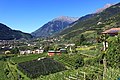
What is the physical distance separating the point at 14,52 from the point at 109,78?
76443 millimetres

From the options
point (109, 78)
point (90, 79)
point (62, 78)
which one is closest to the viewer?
point (109, 78)

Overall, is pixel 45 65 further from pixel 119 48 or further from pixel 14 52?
pixel 14 52

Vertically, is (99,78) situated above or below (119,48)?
below

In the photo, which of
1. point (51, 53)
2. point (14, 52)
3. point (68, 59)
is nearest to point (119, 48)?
point (68, 59)

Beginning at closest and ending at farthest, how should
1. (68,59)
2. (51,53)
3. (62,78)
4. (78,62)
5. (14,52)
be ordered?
(62,78) < (78,62) < (68,59) < (51,53) < (14,52)

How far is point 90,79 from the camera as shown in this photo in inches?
1276

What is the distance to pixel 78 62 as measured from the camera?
51906 mm

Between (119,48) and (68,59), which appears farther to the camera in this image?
(68,59)

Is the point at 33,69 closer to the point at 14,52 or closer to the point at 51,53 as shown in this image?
the point at 51,53

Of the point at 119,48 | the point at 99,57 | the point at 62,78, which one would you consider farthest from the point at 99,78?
the point at 99,57

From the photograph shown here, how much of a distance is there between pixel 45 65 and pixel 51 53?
20230 millimetres

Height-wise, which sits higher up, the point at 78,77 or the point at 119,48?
the point at 119,48

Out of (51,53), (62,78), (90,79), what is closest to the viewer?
(90,79)

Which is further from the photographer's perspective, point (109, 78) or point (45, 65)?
point (45, 65)
